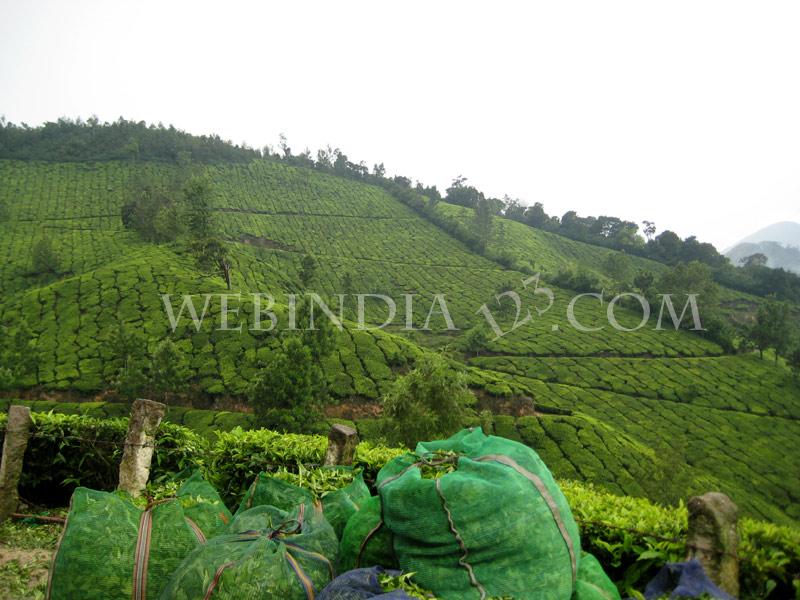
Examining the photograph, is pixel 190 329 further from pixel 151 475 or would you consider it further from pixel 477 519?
pixel 477 519

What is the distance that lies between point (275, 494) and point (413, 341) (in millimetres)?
39610

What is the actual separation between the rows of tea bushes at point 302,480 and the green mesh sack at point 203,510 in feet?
2.27

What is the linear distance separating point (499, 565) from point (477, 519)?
0.98ft

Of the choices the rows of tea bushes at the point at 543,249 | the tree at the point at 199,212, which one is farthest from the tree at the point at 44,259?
the rows of tea bushes at the point at 543,249

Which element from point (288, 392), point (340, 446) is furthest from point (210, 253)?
point (340, 446)

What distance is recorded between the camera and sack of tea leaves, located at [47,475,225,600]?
299cm

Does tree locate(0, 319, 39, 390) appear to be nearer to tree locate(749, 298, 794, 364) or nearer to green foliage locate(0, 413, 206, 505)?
green foliage locate(0, 413, 206, 505)

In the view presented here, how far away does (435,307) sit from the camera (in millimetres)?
52344

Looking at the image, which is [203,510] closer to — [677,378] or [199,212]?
[199,212]

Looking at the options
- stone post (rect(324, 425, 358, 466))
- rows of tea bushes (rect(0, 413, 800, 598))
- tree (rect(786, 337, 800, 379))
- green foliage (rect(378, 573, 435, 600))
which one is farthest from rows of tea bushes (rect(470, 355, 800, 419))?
green foliage (rect(378, 573, 435, 600))

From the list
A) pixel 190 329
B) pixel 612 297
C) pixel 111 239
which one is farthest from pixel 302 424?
pixel 612 297

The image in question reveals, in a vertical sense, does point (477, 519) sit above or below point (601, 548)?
above

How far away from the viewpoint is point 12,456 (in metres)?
5.20

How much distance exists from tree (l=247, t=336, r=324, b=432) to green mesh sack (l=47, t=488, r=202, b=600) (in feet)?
54.0
